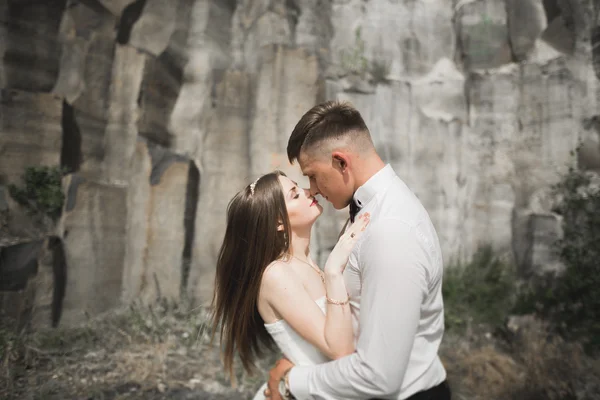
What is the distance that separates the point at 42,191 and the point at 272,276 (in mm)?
4487

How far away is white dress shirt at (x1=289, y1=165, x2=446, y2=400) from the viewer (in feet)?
4.37

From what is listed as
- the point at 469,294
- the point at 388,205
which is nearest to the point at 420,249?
the point at 388,205

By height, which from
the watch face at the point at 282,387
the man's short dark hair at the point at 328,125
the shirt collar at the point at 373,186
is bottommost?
the watch face at the point at 282,387

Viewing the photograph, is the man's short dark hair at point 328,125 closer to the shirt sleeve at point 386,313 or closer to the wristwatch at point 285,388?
the shirt sleeve at point 386,313

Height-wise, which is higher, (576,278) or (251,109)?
(251,109)

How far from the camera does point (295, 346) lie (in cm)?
Result: 185

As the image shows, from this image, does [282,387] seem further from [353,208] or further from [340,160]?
[340,160]

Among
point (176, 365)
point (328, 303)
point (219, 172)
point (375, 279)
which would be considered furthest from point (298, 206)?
point (219, 172)

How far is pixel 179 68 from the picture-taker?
645cm

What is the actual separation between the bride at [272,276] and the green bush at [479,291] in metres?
3.95

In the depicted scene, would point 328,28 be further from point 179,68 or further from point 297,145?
point 297,145

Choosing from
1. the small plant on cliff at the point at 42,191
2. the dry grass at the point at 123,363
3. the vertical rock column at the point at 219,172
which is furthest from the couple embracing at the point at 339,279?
the small plant on cliff at the point at 42,191

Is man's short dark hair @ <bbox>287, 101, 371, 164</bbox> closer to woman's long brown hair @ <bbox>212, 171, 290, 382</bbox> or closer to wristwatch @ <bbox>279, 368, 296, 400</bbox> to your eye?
woman's long brown hair @ <bbox>212, 171, 290, 382</bbox>

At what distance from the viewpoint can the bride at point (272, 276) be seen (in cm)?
182
